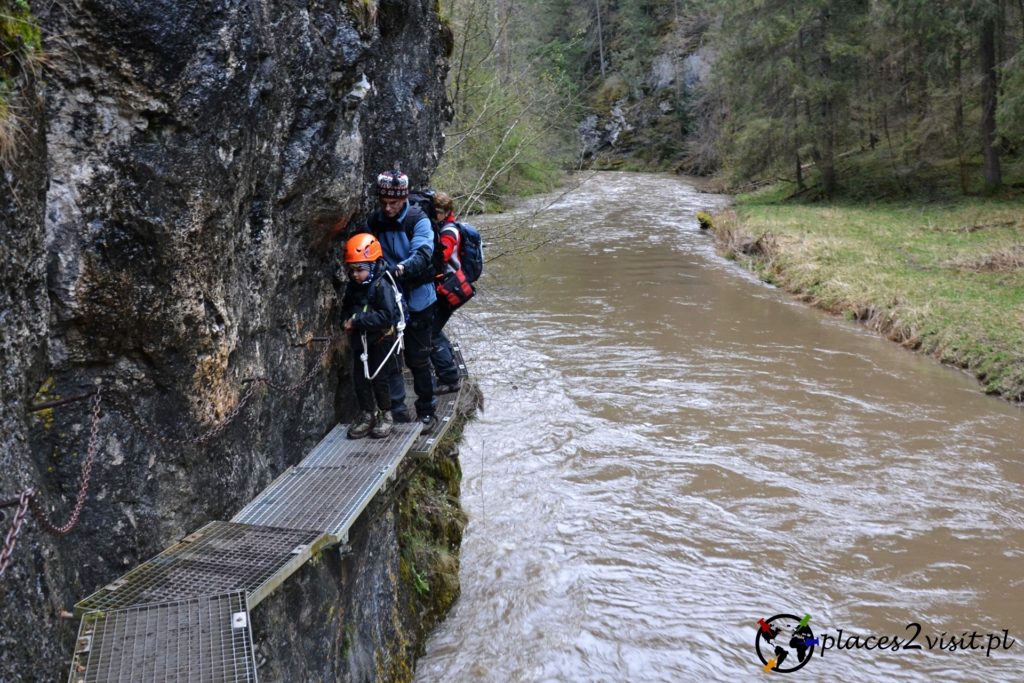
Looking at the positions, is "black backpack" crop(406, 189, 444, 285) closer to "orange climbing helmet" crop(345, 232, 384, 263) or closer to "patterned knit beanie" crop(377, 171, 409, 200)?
"patterned knit beanie" crop(377, 171, 409, 200)

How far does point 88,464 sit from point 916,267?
17.7m

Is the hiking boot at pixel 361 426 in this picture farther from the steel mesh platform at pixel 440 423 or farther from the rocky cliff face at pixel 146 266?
the rocky cliff face at pixel 146 266

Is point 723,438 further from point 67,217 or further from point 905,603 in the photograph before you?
point 67,217

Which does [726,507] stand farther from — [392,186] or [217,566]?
[217,566]

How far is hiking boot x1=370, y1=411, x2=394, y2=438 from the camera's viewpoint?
220 inches

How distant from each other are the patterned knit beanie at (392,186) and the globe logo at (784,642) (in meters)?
4.72

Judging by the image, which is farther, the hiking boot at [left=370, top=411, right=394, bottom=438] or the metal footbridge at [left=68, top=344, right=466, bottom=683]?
the hiking boot at [left=370, top=411, right=394, bottom=438]

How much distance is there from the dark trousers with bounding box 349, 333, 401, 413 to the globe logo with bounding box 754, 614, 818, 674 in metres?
3.74

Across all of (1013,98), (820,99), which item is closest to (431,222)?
(1013,98)

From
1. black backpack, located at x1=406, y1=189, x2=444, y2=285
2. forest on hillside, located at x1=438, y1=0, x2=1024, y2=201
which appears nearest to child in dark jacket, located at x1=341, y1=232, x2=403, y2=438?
black backpack, located at x1=406, y1=189, x2=444, y2=285

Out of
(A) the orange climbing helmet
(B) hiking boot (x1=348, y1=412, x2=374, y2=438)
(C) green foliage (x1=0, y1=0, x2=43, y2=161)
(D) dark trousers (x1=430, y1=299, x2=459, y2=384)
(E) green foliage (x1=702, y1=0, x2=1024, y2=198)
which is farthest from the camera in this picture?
(E) green foliage (x1=702, y1=0, x2=1024, y2=198)

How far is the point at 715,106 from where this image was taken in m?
44.3

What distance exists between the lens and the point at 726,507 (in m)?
8.78

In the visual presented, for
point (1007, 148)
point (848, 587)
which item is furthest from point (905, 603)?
point (1007, 148)
